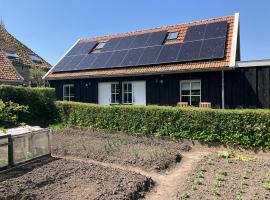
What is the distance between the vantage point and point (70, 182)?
23.1ft

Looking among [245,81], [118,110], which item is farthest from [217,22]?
[118,110]

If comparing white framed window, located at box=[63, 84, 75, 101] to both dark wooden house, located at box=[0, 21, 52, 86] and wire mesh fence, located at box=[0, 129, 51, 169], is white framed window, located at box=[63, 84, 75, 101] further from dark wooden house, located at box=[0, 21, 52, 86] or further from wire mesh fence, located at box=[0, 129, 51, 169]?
wire mesh fence, located at box=[0, 129, 51, 169]

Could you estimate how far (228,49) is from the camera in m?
16.6

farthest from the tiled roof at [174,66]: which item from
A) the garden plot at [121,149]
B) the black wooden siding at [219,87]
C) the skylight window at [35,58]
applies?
the skylight window at [35,58]

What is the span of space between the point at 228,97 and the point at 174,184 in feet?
31.1

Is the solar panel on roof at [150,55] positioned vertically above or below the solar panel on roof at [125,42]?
below

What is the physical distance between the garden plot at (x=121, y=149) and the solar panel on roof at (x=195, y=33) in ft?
26.5

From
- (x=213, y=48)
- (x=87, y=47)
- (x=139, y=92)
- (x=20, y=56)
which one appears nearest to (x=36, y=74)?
(x=20, y=56)

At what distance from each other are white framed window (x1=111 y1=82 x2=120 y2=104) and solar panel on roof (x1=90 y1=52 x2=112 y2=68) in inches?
58.4

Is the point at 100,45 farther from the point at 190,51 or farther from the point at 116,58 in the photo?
the point at 190,51

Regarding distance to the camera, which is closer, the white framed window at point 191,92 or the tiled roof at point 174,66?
the tiled roof at point 174,66

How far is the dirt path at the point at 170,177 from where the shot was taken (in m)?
6.91

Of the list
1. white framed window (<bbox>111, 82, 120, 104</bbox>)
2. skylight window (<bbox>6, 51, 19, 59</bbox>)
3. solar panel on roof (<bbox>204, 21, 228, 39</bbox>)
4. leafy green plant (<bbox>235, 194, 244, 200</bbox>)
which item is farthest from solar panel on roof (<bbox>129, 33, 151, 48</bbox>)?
skylight window (<bbox>6, 51, 19, 59</bbox>)

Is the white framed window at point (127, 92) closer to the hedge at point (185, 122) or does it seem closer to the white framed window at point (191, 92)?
the white framed window at point (191, 92)
